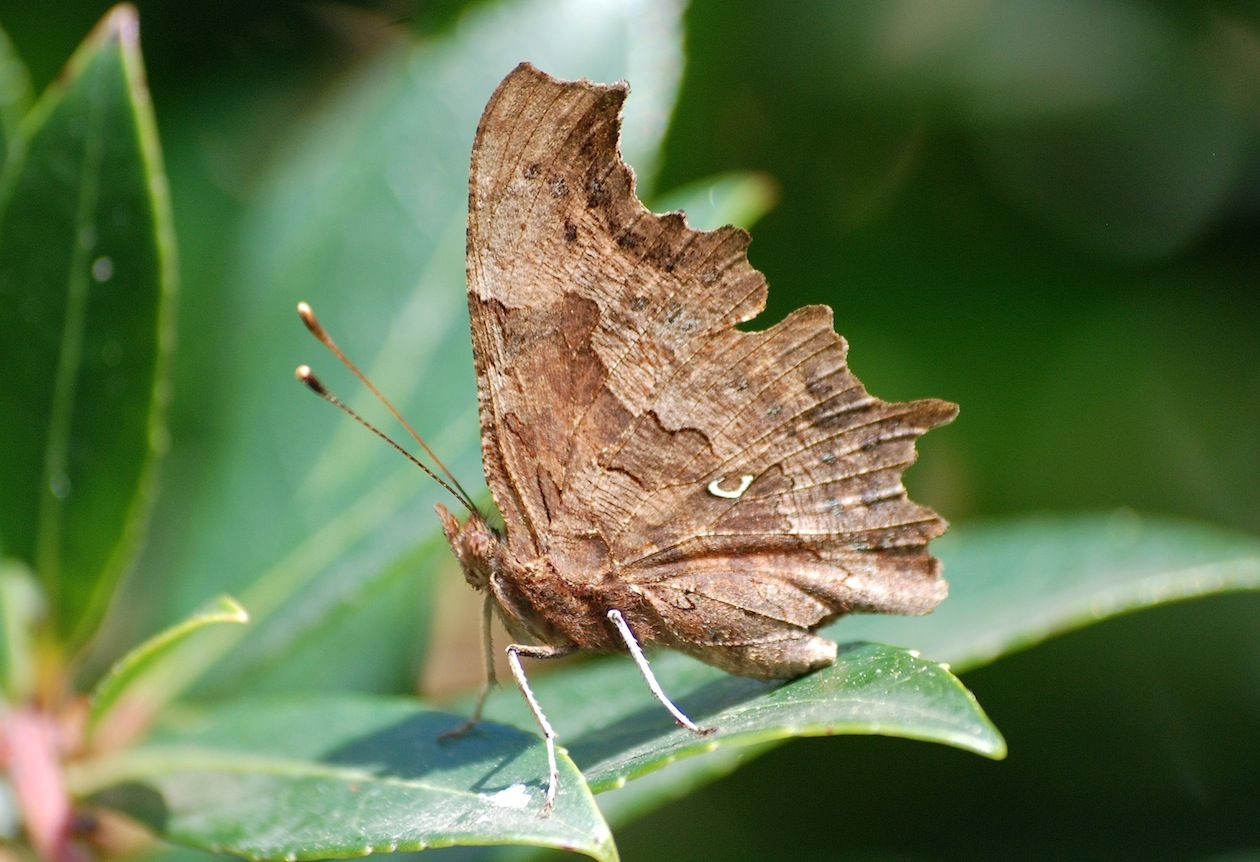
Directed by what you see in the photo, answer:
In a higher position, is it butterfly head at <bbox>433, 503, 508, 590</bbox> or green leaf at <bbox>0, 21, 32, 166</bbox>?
green leaf at <bbox>0, 21, 32, 166</bbox>

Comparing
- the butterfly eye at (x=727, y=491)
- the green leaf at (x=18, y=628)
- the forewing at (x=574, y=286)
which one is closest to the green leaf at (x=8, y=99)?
the green leaf at (x=18, y=628)

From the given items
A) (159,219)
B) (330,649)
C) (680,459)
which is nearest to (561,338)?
(680,459)

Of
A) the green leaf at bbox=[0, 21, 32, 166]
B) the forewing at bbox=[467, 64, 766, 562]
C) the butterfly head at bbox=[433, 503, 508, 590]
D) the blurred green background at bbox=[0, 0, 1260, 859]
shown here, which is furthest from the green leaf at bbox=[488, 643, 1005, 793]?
the green leaf at bbox=[0, 21, 32, 166]

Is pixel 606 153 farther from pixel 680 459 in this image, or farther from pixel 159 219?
pixel 159 219

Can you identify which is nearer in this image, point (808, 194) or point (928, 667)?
point (928, 667)

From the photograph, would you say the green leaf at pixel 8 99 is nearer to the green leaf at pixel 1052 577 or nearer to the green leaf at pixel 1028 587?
the green leaf at pixel 1028 587

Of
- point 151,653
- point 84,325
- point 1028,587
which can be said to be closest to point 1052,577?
point 1028,587

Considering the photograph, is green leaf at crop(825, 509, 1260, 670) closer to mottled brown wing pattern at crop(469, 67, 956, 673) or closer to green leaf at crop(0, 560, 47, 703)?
mottled brown wing pattern at crop(469, 67, 956, 673)
